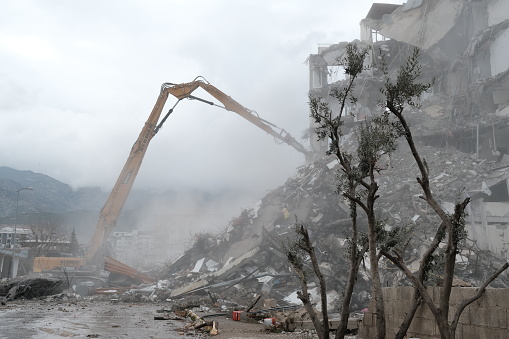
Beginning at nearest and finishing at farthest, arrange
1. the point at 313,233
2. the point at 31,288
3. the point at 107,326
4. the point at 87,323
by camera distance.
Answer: the point at 107,326
the point at 87,323
the point at 313,233
the point at 31,288

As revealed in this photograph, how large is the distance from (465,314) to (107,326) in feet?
27.7

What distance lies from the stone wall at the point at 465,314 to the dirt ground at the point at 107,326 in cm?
274

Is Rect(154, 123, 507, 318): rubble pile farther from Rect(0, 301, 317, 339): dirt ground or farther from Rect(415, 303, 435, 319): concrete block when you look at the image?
Rect(415, 303, 435, 319): concrete block

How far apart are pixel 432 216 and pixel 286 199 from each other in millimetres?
7962

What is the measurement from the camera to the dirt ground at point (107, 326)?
408 inches

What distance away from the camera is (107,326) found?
1178 centimetres

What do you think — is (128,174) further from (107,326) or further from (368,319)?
(368,319)

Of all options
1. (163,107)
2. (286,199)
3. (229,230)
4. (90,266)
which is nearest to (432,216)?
(286,199)

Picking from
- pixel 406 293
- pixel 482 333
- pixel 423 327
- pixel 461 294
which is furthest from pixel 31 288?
pixel 482 333

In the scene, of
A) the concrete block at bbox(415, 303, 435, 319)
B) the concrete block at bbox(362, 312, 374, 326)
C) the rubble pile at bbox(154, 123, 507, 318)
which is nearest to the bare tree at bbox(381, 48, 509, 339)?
the concrete block at bbox(415, 303, 435, 319)

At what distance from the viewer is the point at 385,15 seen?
36.8 meters

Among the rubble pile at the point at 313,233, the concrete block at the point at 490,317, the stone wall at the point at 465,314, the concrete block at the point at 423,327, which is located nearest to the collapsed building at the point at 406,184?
the rubble pile at the point at 313,233

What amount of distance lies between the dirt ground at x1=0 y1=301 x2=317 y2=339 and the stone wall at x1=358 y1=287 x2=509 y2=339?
2.74 meters

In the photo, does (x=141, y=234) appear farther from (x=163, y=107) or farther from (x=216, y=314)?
(x=216, y=314)
